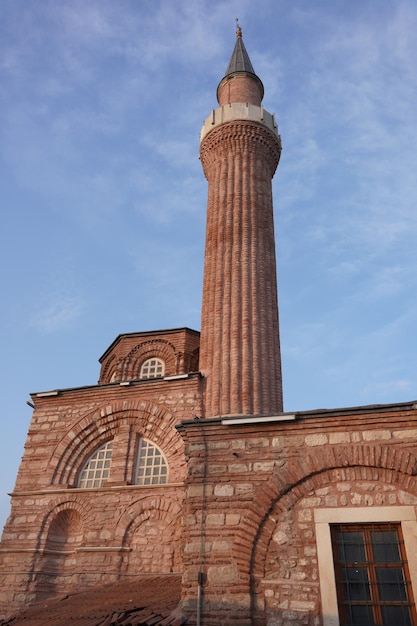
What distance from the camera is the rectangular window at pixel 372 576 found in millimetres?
5184

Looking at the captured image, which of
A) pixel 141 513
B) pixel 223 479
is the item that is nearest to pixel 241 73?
pixel 141 513

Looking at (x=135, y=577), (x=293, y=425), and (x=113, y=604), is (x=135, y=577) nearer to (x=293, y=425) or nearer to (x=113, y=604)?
(x=113, y=604)

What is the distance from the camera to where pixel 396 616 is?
5.15 m

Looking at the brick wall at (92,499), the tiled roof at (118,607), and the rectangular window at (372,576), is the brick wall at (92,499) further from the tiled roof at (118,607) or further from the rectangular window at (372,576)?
the rectangular window at (372,576)

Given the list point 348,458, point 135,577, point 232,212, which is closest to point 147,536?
point 135,577

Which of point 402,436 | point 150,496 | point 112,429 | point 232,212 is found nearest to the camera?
point 402,436

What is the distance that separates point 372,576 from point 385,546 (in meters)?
0.34

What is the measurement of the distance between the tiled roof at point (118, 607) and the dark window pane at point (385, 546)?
222 centimetres

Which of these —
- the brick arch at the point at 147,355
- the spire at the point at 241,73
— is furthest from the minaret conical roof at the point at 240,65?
the brick arch at the point at 147,355

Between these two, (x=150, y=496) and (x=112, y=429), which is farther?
(x=112, y=429)

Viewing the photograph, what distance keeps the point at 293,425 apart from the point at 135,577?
19.1 ft

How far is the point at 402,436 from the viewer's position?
5.91 metres

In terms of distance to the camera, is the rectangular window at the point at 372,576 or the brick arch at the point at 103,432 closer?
the rectangular window at the point at 372,576

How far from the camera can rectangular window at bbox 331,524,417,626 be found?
17.0ft
